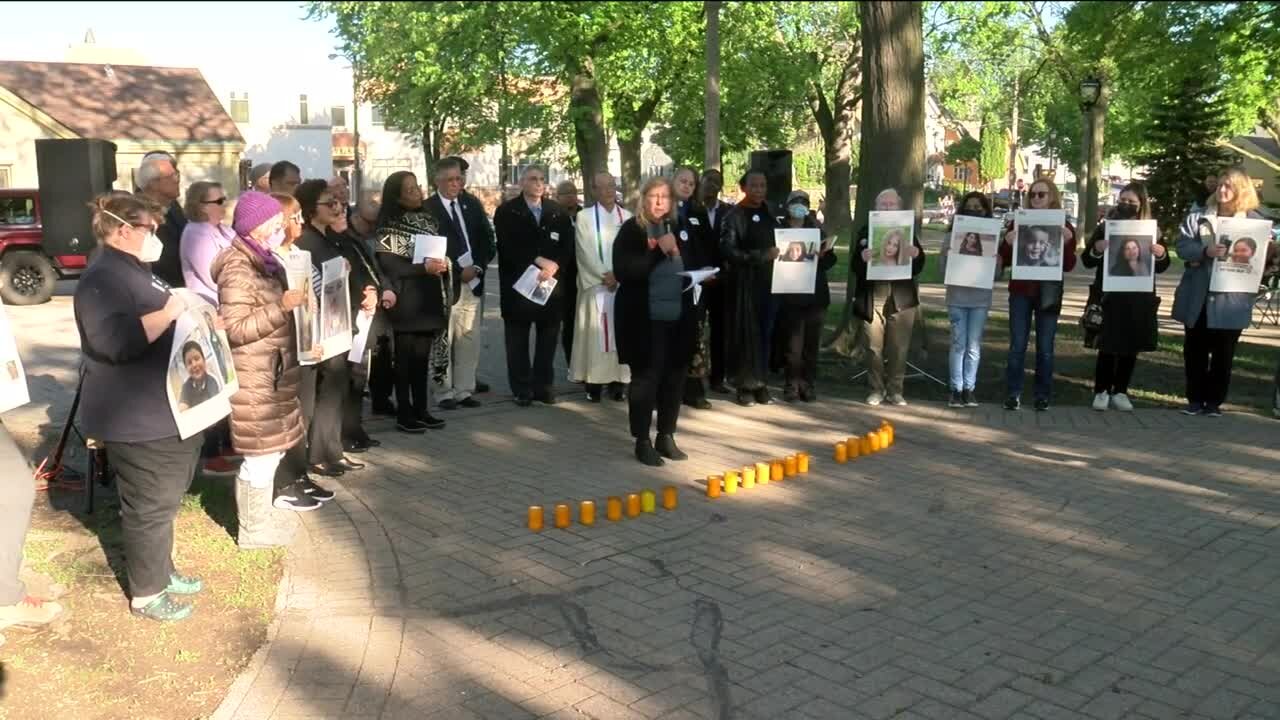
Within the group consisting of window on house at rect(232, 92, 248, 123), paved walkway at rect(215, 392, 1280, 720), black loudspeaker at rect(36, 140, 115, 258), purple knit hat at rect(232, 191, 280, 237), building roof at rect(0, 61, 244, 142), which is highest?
window on house at rect(232, 92, 248, 123)

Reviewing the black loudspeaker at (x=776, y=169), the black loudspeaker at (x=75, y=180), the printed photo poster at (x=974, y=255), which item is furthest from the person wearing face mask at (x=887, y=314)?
the black loudspeaker at (x=75, y=180)

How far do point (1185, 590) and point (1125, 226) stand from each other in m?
4.91

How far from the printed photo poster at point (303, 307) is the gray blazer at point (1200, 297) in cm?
748

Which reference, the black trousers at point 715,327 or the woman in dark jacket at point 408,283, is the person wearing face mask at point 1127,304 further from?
the woman in dark jacket at point 408,283

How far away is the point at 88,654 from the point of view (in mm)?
4949

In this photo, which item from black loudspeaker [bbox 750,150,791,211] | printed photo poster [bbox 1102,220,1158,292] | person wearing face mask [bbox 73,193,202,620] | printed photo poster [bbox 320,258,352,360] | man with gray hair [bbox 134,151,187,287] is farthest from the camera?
black loudspeaker [bbox 750,150,791,211]

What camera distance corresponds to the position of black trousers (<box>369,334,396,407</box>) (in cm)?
928

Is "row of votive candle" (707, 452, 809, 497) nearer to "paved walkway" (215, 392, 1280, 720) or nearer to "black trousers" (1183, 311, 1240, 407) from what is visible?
"paved walkway" (215, 392, 1280, 720)

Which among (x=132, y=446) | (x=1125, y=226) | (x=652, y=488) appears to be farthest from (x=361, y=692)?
(x=1125, y=226)

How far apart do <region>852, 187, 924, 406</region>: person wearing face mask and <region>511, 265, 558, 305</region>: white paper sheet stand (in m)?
2.98

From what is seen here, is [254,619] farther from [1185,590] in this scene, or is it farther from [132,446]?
Result: [1185,590]

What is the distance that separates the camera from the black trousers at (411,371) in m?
9.20

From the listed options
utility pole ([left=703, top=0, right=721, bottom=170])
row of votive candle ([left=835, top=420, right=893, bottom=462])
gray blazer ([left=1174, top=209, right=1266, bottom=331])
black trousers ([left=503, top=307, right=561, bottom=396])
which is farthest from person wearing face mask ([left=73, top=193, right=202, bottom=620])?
utility pole ([left=703, top=0, right=721, bottom=170])

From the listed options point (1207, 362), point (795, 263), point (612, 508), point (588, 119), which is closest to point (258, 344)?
point (612, 508)
